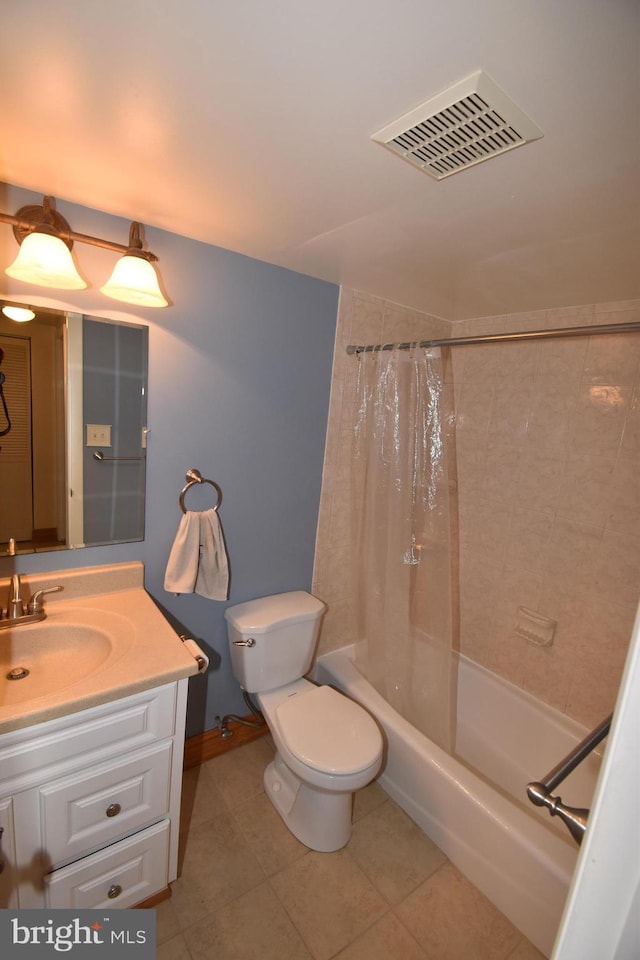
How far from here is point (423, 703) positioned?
1.88 meters

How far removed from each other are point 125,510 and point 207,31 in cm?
130

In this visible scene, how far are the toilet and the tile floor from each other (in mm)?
100

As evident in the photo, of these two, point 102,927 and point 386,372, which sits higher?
point 386,372

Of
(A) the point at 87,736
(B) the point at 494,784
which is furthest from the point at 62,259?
(B) the point at 494,784

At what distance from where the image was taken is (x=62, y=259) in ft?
3.59

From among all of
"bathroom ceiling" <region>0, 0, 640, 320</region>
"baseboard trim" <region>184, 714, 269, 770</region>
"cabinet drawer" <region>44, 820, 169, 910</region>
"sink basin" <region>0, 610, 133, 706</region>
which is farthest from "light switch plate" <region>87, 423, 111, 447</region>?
"baseboard trim" <region>184, 714, 269, 770</region>

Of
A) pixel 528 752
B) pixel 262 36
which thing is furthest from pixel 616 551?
pixel 262 36

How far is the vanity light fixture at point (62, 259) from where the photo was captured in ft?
3.49

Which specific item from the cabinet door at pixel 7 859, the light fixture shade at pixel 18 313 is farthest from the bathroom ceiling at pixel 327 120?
the cabinet door at pixel 7 859

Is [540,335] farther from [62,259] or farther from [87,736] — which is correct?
[87,736]

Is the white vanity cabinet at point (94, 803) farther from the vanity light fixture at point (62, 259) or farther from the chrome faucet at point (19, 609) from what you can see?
the vanity light fixture at point (62, 259)

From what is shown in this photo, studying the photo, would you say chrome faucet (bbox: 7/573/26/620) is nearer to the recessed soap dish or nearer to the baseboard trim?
the baseboard trim

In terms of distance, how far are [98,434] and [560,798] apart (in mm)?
1506

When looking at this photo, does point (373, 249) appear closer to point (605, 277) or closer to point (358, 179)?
point (358, 179)
